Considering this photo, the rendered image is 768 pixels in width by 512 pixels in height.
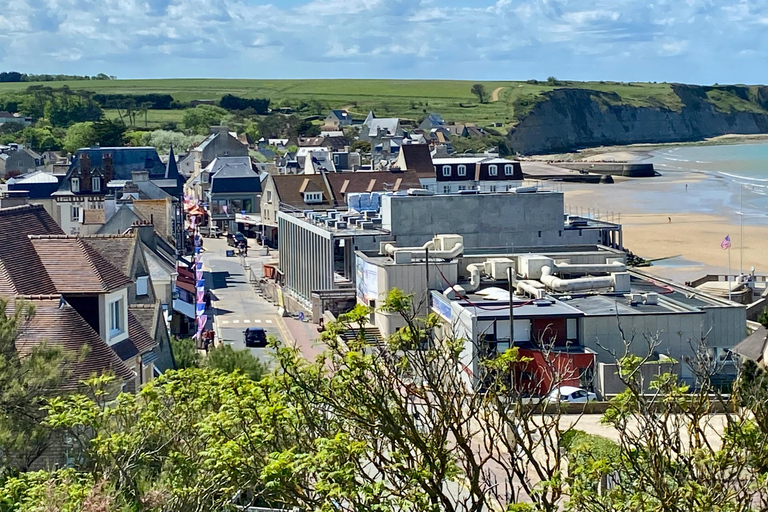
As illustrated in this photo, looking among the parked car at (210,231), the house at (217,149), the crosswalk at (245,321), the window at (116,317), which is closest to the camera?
the window at (116,317)

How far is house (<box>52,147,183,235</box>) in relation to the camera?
4416 centimetres

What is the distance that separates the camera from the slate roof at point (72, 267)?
17.9 m

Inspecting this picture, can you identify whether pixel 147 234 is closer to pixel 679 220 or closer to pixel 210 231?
pixel 210 231

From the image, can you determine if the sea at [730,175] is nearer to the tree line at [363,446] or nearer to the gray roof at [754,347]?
the gray roof at [754,347]

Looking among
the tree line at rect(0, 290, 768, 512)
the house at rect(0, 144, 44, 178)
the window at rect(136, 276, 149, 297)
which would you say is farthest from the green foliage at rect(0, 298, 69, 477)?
the house at rect(0, 144, 44, 178)

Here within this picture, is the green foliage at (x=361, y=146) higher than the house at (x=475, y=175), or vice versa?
the green foliage at (x=361, y=146)

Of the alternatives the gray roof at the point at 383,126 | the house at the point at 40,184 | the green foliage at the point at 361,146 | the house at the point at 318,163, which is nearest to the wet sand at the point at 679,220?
the house at the point at 318,163

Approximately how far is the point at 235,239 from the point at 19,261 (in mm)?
62431

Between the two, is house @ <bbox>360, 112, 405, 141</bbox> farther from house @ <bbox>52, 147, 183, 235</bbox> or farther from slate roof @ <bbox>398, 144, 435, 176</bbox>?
house @ <bbox>52, 147, 183, 235</bbox>

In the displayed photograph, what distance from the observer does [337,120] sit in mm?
184750

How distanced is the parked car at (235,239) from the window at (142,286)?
2006 inches

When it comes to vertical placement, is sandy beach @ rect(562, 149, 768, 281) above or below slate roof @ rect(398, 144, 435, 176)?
below

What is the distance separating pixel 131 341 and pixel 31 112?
166258mm

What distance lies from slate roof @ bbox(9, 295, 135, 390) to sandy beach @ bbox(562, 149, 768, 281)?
145 ft
